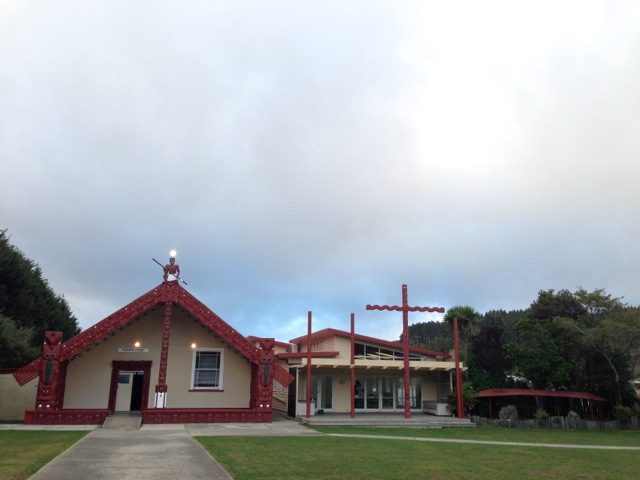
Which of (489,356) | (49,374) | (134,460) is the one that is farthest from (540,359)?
(49,374)

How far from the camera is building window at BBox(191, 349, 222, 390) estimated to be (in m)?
26.4

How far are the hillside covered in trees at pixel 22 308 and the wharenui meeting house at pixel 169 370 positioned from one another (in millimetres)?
2394

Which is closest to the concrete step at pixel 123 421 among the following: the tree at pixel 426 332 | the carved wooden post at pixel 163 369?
the carved wooden post at pixel 163 369

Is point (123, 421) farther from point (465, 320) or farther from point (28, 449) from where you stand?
point (465, 320)

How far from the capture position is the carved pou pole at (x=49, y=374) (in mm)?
21688

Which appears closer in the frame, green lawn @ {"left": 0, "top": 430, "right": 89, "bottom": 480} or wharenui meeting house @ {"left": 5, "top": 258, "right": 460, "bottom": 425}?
green lawn @ {"left": 0, "top": 430, "right": 89, "bottom": 480}

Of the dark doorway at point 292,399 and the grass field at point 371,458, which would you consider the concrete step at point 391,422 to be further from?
the grass field at point 371,458

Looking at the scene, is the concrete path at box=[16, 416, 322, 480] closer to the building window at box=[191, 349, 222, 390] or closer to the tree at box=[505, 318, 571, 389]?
the building window at box=[191, 349, 222, 390]

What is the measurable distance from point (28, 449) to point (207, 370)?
13.3 meters

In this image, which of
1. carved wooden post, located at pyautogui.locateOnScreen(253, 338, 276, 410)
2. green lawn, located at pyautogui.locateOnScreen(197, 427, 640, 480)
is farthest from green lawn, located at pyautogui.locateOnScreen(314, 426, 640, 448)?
carved wooden post, located at pyautogui.locateOnScreen(253, 338, 276, 410)

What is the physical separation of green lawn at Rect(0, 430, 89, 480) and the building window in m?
8.22

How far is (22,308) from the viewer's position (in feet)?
115

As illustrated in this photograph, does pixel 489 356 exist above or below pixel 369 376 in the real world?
above

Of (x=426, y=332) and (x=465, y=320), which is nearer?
(x=465, y=320)
